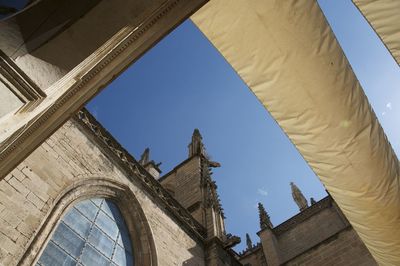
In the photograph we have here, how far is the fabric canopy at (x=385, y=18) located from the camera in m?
2.79

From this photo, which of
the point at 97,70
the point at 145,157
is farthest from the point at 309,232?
the point at 97,70

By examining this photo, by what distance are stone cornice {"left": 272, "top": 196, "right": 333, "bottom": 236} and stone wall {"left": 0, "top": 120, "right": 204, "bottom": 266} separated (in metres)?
7.22

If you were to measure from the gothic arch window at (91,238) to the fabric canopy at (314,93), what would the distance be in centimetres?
455

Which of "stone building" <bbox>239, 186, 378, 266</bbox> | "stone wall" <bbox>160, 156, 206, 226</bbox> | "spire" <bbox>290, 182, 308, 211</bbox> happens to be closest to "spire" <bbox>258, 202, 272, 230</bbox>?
"stone building" <bbox>239, 186, 378, 266</bbox>

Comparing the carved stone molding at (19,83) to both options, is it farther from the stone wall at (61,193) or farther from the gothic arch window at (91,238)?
the gothic arch window at (91,238)

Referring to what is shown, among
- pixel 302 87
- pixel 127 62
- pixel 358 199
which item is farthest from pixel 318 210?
pixel 127 62

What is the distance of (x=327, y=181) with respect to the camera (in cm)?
373

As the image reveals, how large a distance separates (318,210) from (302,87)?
13172 mm

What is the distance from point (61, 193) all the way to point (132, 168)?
8.56 ft

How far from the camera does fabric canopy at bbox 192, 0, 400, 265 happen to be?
2959 millimetres

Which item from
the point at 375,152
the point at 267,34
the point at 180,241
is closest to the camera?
the point at 267,34

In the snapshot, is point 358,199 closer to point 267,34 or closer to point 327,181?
point 327,181

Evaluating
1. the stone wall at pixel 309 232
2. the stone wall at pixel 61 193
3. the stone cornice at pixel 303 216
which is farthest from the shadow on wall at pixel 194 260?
the stone cornice at pixel 303 216

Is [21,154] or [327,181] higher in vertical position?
[21,154]
